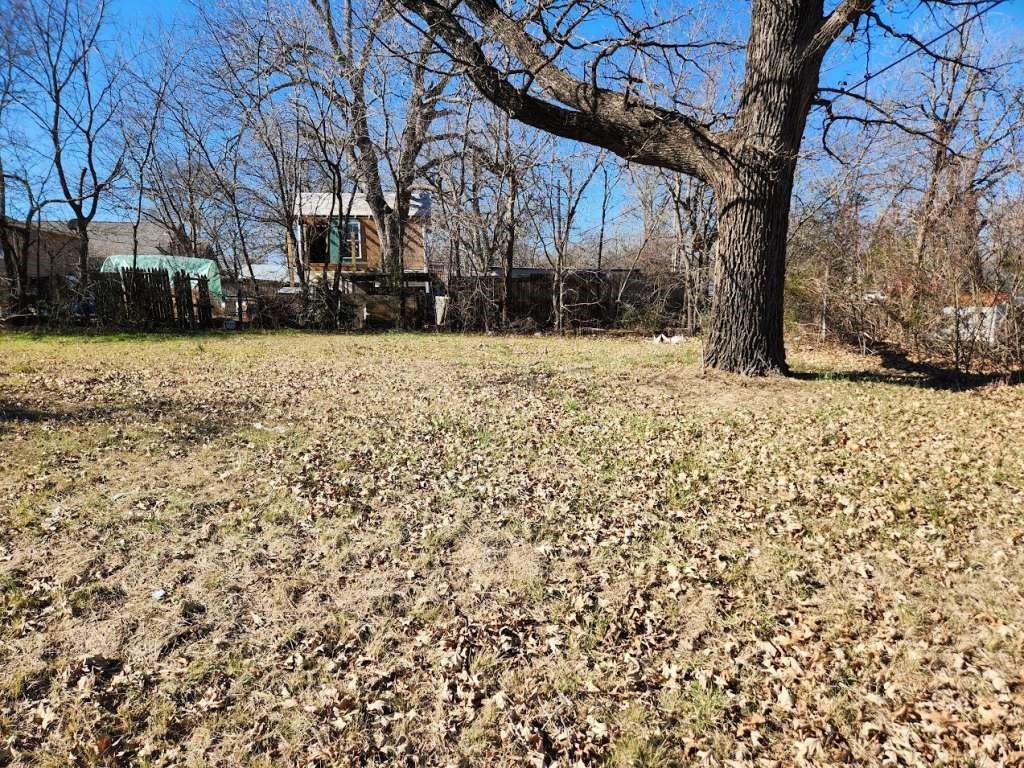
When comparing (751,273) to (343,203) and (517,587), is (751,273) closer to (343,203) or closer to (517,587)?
(517,587)

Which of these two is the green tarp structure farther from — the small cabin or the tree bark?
the tree bark

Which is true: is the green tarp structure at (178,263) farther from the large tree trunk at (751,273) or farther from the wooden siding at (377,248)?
the large tree trunk at (751,273)

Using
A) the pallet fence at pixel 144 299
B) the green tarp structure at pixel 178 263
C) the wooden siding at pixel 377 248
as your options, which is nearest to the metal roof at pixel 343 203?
the wooden siding at pixel 377 248

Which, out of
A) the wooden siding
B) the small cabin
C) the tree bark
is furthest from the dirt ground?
the wooden siding

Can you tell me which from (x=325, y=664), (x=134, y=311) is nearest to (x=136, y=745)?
(x=325, y=664)

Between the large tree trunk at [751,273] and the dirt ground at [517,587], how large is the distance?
137cm

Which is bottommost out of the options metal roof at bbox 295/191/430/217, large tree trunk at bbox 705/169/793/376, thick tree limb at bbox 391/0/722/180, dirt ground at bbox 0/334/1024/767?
dirt ground at bbox 0/334/1024/767

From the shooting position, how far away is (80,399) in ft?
21.2

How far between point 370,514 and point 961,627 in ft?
11.0

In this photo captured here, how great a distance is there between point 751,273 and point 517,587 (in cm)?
557

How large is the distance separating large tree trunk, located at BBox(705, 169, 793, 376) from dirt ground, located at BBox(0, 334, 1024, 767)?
1.37 metres

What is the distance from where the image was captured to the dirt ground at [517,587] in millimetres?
2105

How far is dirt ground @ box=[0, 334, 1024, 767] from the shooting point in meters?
2.11

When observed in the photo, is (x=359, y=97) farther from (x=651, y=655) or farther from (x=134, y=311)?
(x=651, y=655)
